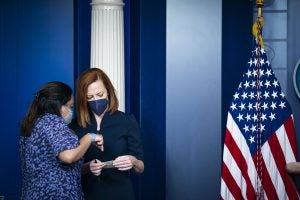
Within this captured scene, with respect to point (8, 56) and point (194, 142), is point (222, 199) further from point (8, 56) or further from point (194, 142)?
point (8, 56)

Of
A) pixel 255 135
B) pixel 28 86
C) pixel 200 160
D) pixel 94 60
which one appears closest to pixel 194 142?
pixel 200 160

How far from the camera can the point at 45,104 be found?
3574mm

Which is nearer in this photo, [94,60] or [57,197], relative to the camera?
[57,197]

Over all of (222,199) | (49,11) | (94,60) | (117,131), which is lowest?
(222,199)

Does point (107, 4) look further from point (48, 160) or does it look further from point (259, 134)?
point (48, 160)

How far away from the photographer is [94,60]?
17.5 ft

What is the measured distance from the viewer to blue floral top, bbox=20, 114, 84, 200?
11.4 ft

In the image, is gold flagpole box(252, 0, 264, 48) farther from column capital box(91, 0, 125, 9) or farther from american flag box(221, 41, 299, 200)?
column capital box(91, 0, 125, 9)

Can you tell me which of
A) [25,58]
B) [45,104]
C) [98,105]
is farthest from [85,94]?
[25,58]

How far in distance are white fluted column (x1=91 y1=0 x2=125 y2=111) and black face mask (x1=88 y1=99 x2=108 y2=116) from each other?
1.36 m

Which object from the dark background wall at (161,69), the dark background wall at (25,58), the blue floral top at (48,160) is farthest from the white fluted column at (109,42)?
the blue floral top at (48,160)

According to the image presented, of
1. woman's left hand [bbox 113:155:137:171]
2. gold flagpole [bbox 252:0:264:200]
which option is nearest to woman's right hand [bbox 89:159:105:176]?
woman's left hand [bbox 113:155:137:171]

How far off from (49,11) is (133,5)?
2.23 ft

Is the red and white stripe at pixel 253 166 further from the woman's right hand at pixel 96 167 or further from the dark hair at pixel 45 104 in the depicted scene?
the dark hair at pixel 45 104
